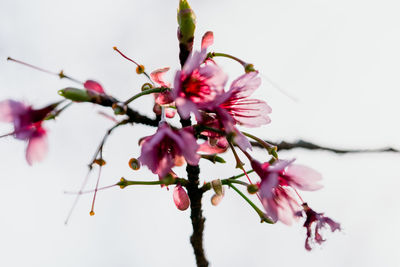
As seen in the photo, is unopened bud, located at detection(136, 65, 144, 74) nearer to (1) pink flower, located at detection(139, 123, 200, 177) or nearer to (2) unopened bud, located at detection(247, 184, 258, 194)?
(1) pink flower, located at detection(139, 123, 200, 177)

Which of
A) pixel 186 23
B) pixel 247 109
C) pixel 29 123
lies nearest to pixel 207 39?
pixel 186 23

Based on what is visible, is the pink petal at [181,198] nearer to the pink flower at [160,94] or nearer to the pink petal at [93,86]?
the pink flower at [160,94]

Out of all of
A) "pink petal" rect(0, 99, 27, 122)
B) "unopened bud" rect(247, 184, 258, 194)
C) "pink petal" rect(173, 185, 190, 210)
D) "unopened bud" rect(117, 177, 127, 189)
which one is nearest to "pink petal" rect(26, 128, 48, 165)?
"pink petal" rect(0, 99, 27, 122)

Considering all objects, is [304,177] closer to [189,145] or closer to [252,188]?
[252,188]

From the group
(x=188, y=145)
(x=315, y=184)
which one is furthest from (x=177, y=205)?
(x=315, y=184)

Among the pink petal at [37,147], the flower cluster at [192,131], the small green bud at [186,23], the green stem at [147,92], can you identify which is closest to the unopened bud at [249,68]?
the flower cluster at [192,131]

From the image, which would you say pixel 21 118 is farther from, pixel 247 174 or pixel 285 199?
pixel 285 199
